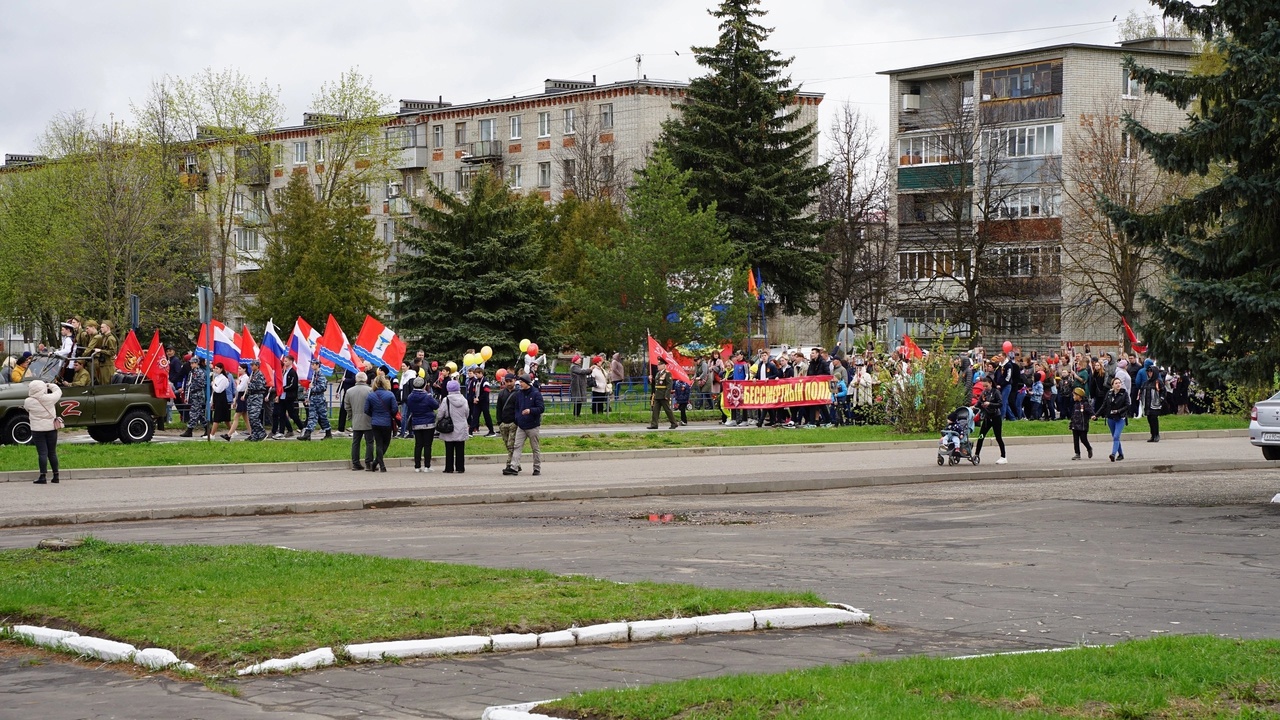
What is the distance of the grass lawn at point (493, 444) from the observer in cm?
2456

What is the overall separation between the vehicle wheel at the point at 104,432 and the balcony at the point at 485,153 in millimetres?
65147

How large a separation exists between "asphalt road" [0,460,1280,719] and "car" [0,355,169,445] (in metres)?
11.6

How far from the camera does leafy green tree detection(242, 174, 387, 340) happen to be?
198ft

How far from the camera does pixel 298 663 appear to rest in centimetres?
855

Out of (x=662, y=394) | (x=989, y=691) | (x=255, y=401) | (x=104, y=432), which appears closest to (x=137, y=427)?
Answer: (x=104, y=432)

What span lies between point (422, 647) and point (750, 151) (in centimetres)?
5106

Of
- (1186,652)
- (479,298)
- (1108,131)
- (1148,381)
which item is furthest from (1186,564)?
(1108,131)

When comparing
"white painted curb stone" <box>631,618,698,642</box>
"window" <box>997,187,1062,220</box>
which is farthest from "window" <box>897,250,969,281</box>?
"white painted curb stone" <box>631,618,698,642</box>

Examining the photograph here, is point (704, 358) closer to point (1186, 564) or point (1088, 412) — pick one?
point (1088, 412)

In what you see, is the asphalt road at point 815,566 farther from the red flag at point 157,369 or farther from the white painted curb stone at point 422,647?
the red flag at point 157,369

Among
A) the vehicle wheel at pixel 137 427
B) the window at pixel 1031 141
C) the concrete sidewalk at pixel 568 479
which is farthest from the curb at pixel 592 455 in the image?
the window at pixel 1031 141

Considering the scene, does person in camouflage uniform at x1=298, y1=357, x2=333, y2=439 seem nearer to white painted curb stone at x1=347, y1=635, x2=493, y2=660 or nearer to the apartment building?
white painted curb stone at x1=347, y1=635, x2=493, y2=660

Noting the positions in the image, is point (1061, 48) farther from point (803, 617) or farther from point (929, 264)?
point (803, 617)

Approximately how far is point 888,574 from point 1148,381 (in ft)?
85.2
